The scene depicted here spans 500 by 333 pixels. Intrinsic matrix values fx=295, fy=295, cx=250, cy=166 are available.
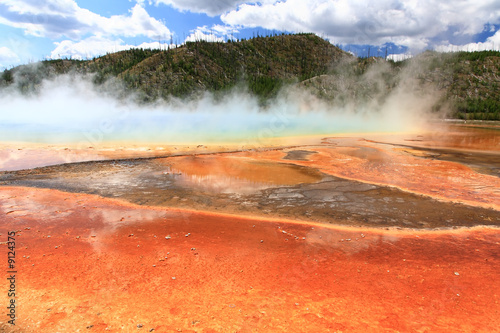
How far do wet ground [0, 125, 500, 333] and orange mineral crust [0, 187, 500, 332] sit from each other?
0.07 ft

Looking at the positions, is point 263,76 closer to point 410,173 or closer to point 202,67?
point 202,67

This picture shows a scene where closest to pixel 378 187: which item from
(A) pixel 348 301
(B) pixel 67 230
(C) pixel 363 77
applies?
(A) pixel 348 301

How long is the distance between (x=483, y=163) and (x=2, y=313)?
18.3 metres

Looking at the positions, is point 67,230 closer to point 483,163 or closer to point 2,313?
point 2,313

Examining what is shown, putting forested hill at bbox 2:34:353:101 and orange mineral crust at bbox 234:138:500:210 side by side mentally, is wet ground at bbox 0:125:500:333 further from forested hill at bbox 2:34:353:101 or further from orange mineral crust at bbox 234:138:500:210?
forested hill at bbox 2:34:353:101

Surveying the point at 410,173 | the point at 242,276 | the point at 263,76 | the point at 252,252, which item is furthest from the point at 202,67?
the point at 242,276

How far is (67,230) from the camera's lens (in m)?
6.17

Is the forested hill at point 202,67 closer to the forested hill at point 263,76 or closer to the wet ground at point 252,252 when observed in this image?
the forested hill at point 263,76

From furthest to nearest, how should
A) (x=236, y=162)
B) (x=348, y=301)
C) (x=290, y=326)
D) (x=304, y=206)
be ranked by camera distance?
1. (x=236, y=162)
2. (x=304, y=206)
3. (x=348, y=301)
4. (x=290, y=326)

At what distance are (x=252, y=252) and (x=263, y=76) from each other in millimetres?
87857

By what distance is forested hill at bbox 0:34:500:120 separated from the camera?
69.0m

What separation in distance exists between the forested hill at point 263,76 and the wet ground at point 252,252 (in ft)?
197

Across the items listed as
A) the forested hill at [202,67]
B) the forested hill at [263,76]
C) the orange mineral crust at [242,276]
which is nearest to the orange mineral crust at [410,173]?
the orange mineral crust at [242,276]

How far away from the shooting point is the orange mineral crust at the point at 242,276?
362cm
